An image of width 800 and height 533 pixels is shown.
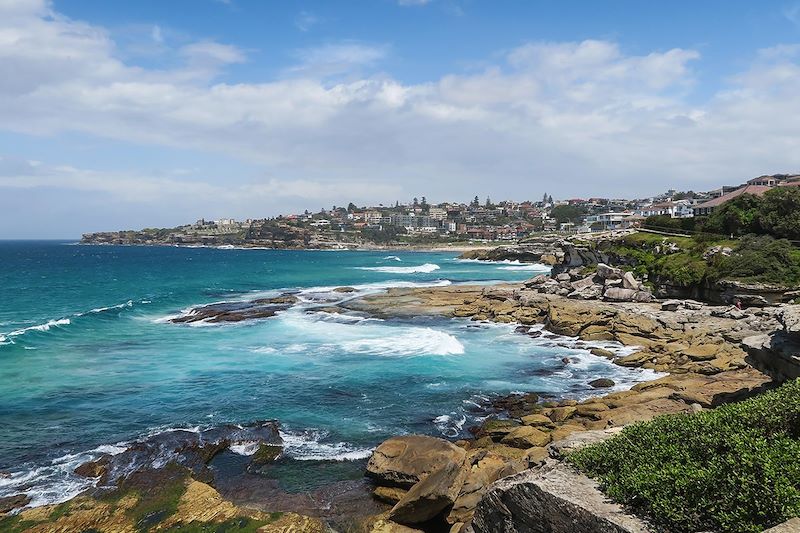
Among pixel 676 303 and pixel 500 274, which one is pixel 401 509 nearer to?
pixel 676 303

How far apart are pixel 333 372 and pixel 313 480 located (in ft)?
40.0

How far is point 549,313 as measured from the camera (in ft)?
132

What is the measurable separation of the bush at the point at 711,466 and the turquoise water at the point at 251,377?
11040mm

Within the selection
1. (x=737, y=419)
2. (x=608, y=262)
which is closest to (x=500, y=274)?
(x=608, y=262)

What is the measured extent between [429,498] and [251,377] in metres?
16.8

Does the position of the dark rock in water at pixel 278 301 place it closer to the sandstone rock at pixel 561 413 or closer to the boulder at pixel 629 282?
the boulder at pixel 629 282

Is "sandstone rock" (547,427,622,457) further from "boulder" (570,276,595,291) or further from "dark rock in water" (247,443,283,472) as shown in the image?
"boulder" (570,276,595,291)

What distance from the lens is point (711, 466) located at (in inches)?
290

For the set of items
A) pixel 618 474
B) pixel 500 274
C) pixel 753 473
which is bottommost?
pixel 500 274

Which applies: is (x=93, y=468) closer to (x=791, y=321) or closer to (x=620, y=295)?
(x=791, y=321)

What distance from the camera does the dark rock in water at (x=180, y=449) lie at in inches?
653

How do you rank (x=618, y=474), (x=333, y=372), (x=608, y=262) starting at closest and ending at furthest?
(x=618, y=474) → (x=333, y=372) → (x=608, y=262)

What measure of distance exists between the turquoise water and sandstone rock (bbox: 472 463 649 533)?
8.93 m

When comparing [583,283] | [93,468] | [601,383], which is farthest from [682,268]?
[93,468]
